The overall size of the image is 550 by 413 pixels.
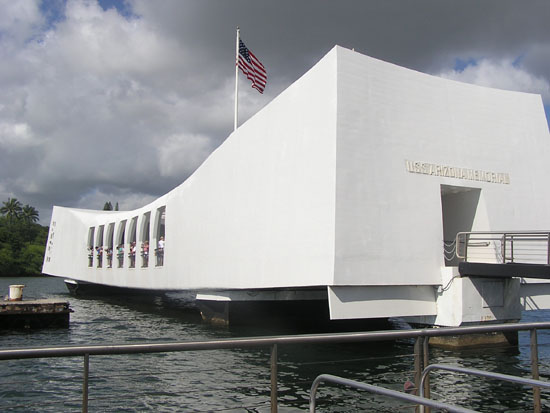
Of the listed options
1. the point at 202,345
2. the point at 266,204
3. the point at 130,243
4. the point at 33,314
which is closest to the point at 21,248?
the point at 130,243

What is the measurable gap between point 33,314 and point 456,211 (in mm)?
15332

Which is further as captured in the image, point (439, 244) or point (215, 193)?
point (215, 193)

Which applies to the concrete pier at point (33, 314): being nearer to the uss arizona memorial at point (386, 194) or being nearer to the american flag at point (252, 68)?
the uss arizona memorial at point (386, 194)

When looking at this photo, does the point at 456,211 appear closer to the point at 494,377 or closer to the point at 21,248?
the point at 494,377

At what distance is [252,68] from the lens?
66.4 ft

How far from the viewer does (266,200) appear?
14.8 m

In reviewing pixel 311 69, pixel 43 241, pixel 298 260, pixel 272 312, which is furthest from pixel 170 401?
pixel 43 241

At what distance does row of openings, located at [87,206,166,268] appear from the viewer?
79.0ft

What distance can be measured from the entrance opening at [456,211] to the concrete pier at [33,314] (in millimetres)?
14091

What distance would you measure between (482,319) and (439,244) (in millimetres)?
2072

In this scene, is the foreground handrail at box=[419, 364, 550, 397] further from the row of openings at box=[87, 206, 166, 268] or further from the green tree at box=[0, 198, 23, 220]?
the green tree at box=[0, 198, 23, 220]

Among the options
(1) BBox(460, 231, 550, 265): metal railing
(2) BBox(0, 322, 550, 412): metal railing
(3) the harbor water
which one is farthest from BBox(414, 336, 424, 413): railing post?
(1) BBox(460, 231, 550, 265): metal railing

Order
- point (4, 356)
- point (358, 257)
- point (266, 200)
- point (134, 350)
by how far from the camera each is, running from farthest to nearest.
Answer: point (266, 200) → point (358, 257) → point (134, 350) → point (4, 356)

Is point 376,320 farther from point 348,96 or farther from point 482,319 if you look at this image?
point 348,96
